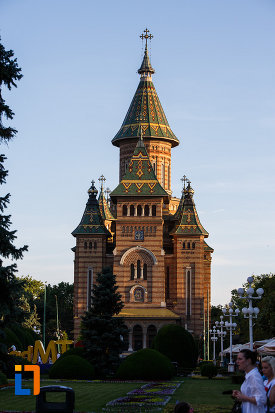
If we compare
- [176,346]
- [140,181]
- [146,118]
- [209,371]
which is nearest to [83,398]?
[209,371]

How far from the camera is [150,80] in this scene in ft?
282

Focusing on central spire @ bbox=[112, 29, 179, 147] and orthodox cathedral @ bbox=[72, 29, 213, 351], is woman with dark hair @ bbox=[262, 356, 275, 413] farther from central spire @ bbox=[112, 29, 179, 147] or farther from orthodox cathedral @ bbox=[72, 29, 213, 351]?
central spire @ bbox=[112, 29, 179, 147]

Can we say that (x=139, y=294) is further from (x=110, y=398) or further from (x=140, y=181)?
(x=110, y=398)

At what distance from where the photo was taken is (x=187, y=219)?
7375cm

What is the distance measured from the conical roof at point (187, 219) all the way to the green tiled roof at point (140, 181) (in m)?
3.53

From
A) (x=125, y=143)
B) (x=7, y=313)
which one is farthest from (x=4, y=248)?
(x=125, y=143)

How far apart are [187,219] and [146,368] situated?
118ft

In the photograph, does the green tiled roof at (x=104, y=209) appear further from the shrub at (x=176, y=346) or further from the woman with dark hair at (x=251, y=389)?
the woman with dark hair at (x=251, y=389)

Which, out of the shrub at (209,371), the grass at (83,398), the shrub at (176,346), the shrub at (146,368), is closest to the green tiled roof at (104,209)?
the shrub at (176,346)

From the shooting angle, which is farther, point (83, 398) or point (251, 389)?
point (83, 398)

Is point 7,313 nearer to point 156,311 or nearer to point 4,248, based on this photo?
point 4,248

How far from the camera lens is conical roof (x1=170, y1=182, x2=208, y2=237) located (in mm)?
72625

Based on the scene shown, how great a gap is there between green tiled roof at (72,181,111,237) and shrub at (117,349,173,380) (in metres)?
34.6

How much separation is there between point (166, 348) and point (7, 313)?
29.3m
